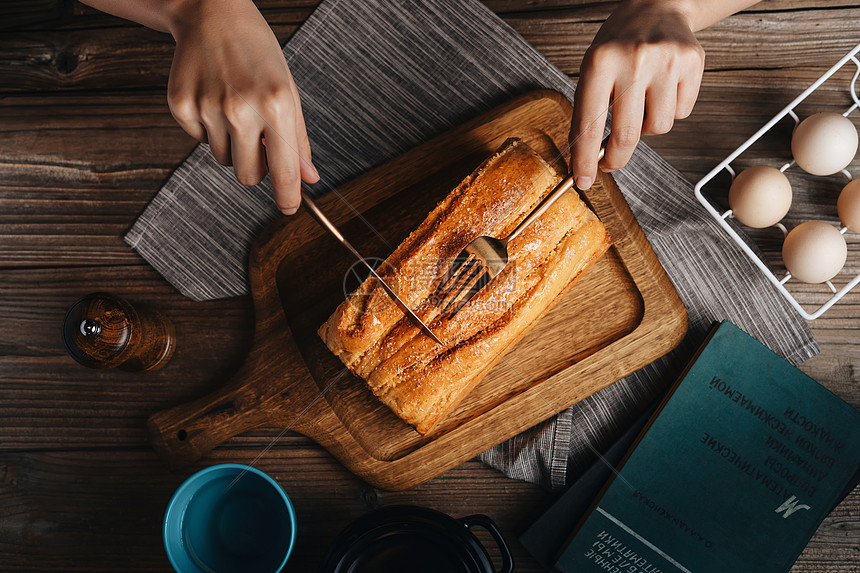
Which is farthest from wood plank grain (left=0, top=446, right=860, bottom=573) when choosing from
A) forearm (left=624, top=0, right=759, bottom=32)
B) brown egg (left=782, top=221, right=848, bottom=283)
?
forearm (left=624, top=0, right=759, bottom=32)

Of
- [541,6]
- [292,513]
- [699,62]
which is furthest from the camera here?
[541,6]

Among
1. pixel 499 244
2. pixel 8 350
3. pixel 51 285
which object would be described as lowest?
pixel 8 350

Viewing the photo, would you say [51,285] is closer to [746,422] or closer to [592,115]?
[592,115]

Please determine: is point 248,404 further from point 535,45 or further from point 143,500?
point 535,45

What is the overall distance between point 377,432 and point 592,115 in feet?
2.98

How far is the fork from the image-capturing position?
121 centimetres

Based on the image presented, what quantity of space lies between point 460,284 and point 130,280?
0.93 metres

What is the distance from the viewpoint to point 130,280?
148cm

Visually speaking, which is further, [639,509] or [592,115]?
[639,509]

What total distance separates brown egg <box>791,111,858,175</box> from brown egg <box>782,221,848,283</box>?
14 cm

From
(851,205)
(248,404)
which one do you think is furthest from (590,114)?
(248,404)

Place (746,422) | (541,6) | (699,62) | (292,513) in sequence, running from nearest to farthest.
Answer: (699,62) → (292,513) → (746,422) → (541,6)

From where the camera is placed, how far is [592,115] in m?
1.08

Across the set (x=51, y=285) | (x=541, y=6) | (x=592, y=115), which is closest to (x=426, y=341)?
(x=592, y=115)
